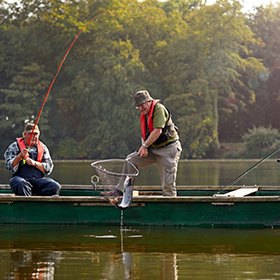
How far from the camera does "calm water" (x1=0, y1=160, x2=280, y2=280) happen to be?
5.59 meters

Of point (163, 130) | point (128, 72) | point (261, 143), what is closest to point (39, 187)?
point (163, 130)

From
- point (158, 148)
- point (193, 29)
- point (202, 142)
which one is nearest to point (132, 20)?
point (193, 29)

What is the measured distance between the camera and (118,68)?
135ft

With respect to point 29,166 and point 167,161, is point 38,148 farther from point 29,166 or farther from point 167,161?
point 167,161

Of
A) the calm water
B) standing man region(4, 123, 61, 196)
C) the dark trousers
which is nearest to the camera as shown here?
the calm water

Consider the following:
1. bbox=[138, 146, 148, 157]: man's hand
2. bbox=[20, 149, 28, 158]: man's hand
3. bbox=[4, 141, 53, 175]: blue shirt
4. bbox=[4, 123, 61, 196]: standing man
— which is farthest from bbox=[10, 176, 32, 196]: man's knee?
bbox=[138, 146, 148, 157]: man's hand

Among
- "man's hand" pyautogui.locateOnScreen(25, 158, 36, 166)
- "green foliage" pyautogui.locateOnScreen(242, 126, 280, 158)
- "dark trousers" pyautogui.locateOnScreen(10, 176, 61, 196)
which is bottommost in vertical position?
"dark trousers" pyautogui.locateOnScreen(10, 176, 61, 196)

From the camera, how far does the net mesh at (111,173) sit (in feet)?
26.6

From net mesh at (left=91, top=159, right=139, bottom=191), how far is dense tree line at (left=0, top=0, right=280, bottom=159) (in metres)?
30.9

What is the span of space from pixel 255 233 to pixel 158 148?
1647 millimetres

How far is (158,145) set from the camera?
27.5 ft

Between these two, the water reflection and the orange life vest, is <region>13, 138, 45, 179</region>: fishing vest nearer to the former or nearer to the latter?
the orange life vest

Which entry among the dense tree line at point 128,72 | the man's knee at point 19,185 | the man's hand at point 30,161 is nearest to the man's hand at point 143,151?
the man's hand at point 30,161

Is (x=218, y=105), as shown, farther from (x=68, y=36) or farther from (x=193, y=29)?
(x=68, y=36)
